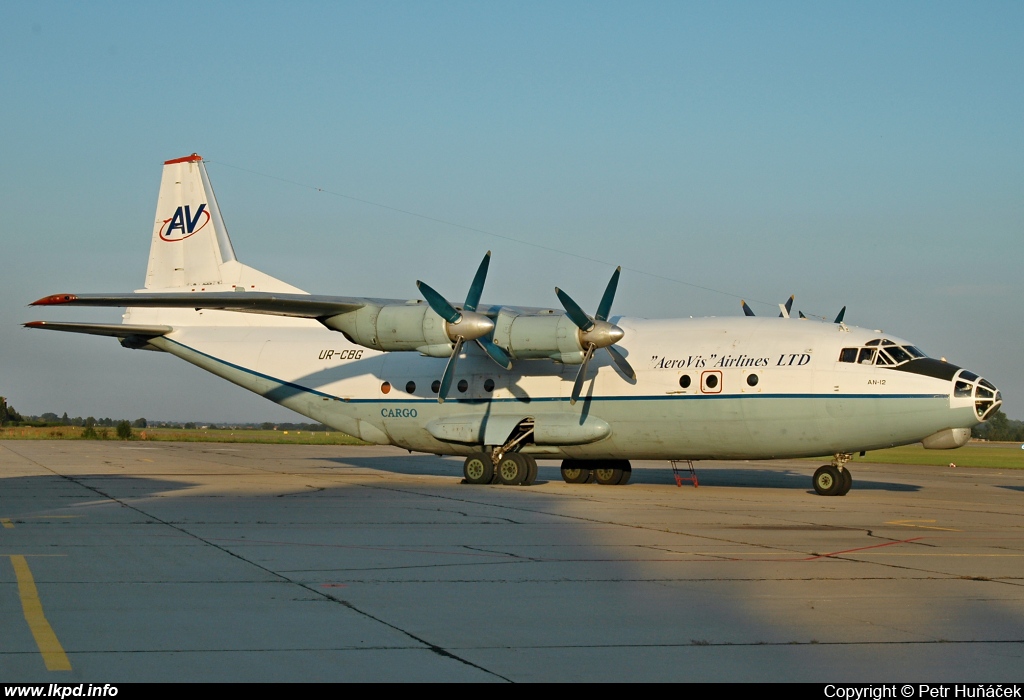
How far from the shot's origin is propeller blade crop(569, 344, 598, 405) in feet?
77.0

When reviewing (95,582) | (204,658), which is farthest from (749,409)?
(204,658)

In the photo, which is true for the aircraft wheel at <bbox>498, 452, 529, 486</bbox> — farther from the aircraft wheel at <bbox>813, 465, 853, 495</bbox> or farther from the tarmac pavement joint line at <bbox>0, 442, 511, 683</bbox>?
the tarmac pavement joint line at <bbox>0, 442, 511, 683</bbox>

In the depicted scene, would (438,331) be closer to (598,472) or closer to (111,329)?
(598,472)

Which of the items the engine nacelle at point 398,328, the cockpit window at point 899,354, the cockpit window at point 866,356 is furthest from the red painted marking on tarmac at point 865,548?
the engine nacelle at point 398,328

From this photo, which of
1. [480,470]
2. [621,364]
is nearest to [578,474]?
[480,470]

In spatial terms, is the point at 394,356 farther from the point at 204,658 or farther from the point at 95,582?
the point at 204,658

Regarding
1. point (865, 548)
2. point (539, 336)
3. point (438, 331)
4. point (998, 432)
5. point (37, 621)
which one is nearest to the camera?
point (37, 621)

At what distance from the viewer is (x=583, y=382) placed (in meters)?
24.9

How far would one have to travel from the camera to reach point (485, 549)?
12.5 m

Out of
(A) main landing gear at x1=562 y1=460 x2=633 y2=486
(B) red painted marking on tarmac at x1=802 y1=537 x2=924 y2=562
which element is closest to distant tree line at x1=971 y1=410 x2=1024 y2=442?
(A) main landing gear at x1=562 y1=460 x2=633 y2=486

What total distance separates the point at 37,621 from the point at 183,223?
25.2 metres

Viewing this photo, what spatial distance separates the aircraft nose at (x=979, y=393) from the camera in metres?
21.0
